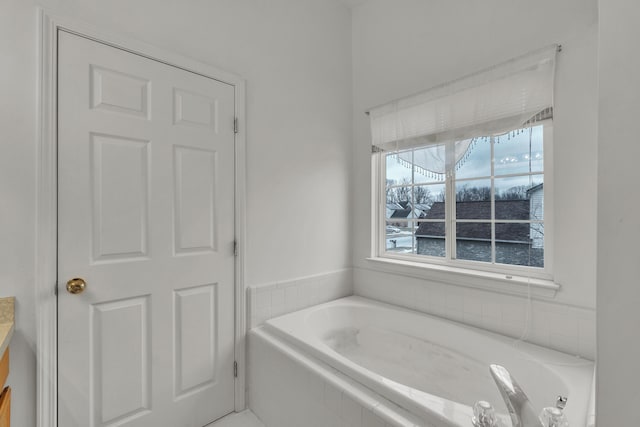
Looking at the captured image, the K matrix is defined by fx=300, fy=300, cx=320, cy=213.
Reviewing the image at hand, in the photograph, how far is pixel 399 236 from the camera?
2514mm

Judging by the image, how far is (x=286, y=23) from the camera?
219 centimetres

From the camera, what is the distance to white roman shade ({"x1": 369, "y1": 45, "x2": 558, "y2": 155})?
166 centimetres

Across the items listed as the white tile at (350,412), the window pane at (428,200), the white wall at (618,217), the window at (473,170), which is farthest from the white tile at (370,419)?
the window pane at (428,200)

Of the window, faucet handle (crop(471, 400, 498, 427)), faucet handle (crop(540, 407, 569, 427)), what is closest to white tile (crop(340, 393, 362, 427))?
faucet handle (crop(471, 400, 498, 427))

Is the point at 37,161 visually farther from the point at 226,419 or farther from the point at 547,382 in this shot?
the point at 547,382

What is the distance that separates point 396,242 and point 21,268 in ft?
7.53

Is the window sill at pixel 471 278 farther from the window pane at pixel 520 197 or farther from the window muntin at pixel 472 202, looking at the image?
→ the window pane at pixel 520 197

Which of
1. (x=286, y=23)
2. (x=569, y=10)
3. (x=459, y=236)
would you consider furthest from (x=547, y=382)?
(x=286, y=23)

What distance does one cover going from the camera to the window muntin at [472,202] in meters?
1.82

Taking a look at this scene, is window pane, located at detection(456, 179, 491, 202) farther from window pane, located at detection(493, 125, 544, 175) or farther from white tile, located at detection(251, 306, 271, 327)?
white tile, located at detection(251, 306, 271, 327)

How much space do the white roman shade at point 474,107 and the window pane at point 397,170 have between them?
0.16 m

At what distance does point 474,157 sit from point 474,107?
0.34 meters

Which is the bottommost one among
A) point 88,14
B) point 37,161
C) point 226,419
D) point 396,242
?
point 226,419

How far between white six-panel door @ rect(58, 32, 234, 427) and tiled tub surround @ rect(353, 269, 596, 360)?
128 cm
